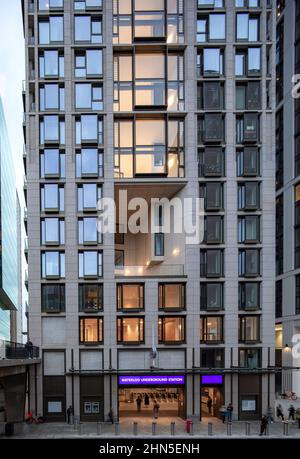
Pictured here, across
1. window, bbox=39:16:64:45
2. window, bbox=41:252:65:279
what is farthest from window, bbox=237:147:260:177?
window, bbox=39:16:64:45

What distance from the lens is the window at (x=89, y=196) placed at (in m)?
27.3

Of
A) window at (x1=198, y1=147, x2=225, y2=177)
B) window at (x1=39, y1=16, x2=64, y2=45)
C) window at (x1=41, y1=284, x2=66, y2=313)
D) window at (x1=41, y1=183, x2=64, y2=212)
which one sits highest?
window at (x1=39, y1=16, x2=64, y2=45)

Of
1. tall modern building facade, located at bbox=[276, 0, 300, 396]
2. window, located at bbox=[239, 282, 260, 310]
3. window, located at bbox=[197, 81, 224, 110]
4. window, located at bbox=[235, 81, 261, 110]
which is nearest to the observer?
window, located at bbox=[239, 282, 260, 310]

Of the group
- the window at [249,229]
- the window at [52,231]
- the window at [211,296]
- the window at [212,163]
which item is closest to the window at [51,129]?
the window at [52,231]

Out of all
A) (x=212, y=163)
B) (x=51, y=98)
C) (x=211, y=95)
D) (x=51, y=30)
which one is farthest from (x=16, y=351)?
(x=51, y=30)

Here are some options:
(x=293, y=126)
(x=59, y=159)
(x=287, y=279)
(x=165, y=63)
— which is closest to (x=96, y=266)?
(x=59, y=159)

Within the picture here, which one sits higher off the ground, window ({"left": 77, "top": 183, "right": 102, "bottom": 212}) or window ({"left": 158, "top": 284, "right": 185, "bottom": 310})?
window ({"left": 77, "top": 183, "right": 102, "bottom": 212})

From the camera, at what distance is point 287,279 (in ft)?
114

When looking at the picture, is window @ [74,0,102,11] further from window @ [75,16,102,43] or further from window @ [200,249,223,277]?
window @ [200,249,223,277]

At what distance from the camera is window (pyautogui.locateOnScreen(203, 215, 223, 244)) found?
27188mm

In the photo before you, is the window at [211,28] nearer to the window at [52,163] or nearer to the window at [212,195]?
the window at [212,195]

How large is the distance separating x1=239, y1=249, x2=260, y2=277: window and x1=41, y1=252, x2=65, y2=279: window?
12.5 meters

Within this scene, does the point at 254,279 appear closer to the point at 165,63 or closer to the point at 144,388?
the point at 144,388

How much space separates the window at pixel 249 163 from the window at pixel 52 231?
42.9 ft
